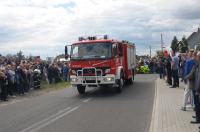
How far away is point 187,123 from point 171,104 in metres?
4.62

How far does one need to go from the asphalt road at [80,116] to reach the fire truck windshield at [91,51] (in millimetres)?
2413

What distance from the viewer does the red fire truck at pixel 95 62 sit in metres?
20.4

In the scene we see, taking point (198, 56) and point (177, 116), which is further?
point (177, 116)

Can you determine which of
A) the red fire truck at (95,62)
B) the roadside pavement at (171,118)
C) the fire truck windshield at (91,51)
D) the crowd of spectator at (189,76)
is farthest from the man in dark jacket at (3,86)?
the crowd of spectator at (189,76)

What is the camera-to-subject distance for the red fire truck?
2036cm

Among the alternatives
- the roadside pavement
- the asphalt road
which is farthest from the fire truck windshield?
the roadside pavement

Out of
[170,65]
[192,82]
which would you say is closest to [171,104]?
[192,82]

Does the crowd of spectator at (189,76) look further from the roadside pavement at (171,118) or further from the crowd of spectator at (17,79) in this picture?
the crowd of spectator at (17,79)

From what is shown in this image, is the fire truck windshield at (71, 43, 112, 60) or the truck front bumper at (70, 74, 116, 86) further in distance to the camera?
the fire truck windshield at (71, 43, 112, 60)

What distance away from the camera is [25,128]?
1158 cm

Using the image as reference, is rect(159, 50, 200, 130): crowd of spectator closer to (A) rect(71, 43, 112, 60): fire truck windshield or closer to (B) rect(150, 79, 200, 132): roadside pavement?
(B) rect(150, 79, 200, 132): roadside pavement

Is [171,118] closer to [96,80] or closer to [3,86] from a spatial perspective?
[96,80]

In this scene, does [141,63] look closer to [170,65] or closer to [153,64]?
[153,64]

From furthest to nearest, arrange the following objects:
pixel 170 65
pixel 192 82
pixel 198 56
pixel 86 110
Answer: pixel 170 65 < pixel 86 110 < pixel 192 82 < pixel 198 56
